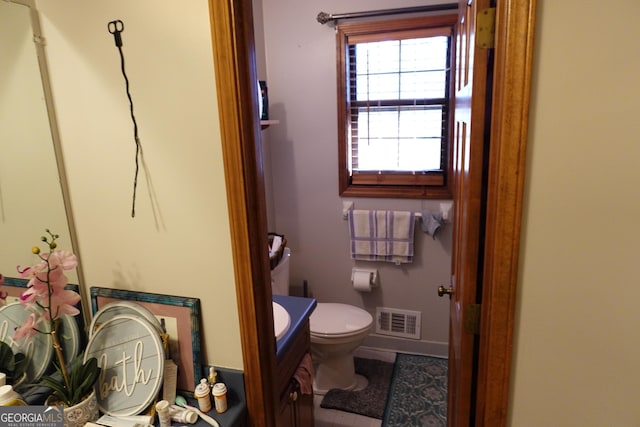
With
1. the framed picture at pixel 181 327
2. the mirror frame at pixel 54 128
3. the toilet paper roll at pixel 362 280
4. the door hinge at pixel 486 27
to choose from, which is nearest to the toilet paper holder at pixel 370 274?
the toilet paper roll at pixel 362 280

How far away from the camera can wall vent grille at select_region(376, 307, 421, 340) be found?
9.14ft

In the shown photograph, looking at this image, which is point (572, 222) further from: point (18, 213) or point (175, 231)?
point (18, 213)

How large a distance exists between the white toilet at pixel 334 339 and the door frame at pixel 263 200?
43.2 inches

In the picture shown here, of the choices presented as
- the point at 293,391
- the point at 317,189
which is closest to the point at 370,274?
the point at 317,189

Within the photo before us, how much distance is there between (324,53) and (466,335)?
203 cm

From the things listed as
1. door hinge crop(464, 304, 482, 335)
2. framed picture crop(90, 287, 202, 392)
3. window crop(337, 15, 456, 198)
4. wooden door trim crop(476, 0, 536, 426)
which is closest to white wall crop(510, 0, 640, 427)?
wooden door trim crop(476, 0, 536, 426)

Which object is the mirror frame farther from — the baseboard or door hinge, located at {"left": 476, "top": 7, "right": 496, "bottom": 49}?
the baseboard

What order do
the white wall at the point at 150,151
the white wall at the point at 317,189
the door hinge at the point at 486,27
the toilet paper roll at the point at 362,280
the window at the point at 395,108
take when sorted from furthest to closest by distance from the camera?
1. the toilet paper roll at the point at 362,280
2. the white wall at the point at 317,189
3. the window at the point at 395,108
4. the white wall at the point at 150,151
5. the door hinge at the point at 486,27

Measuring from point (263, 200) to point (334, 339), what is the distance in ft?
4.67

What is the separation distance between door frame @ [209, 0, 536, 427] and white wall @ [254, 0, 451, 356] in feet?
5.31

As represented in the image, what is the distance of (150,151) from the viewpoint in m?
1.14

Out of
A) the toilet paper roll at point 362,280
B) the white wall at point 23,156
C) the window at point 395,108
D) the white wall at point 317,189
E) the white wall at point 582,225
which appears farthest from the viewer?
the toilet paper roll at point 362,280

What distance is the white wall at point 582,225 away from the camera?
817mm

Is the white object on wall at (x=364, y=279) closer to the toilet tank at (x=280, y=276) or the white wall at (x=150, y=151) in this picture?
the toilet tank at (x=280, y=276)
